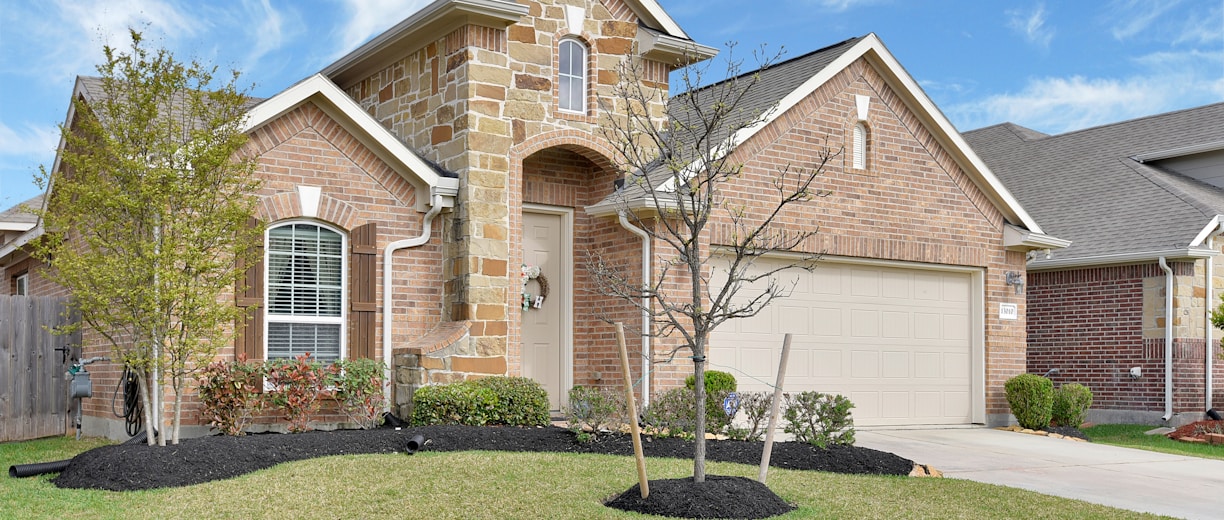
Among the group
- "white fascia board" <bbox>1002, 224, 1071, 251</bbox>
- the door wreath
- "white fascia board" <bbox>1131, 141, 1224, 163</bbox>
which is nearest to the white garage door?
"white fascia board" <bbox>1002, 224, 1071, 251</bbox>

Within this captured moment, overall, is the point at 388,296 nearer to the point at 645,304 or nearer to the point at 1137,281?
the point at 645,304

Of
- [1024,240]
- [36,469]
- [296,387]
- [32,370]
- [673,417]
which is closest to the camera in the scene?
[36,469]

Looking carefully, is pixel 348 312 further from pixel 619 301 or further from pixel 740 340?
pixel 740 340

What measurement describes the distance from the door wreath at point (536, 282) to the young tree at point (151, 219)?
4911 mm

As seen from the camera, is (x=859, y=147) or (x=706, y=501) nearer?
(x=706, y=501)

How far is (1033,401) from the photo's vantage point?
16516mm

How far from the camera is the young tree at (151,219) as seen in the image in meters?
10.0

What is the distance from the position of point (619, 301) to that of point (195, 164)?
6.00 meters

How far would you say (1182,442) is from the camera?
53.6 feet

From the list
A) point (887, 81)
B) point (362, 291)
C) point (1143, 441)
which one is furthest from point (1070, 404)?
point (362, 291)

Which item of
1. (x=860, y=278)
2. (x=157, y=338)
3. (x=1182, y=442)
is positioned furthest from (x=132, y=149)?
(x=1182, y=442)

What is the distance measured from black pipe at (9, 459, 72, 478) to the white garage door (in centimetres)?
758

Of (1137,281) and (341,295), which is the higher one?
(1137,281)

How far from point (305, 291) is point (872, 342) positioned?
26.3 ft
